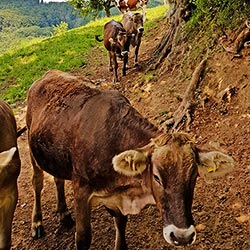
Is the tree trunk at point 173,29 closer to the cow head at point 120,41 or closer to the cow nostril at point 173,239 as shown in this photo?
the cow head at point 120,41

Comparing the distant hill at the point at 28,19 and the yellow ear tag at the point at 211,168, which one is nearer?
the yellow ear tag at the point at 211,168

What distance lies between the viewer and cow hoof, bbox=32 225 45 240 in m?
6.46

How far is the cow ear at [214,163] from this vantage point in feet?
13.7

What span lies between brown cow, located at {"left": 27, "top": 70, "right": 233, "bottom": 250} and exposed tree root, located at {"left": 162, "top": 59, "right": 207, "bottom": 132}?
2.35m

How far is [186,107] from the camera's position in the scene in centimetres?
800

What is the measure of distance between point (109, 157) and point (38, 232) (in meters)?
2.25

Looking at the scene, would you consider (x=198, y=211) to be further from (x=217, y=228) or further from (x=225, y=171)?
(x=225, y=171)

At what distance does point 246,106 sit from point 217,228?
221 cm

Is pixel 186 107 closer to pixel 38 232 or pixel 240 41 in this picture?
pixel 240 41

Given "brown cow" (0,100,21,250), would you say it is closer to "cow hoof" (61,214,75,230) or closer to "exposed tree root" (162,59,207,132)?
"cow hoof" (61,214,75,230)

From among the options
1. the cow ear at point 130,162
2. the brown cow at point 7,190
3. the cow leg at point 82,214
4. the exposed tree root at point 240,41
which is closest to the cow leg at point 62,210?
the cow leg at point 82,214

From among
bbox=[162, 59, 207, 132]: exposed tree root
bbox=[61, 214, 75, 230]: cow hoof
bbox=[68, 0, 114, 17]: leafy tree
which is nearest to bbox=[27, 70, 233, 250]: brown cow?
bbox=[61, 214, 75, 230]: cow hoof

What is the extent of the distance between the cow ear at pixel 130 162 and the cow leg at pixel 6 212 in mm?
1367

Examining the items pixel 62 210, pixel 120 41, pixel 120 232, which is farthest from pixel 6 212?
pixel 120 41
